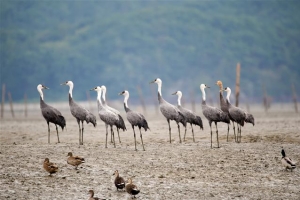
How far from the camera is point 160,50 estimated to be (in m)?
135

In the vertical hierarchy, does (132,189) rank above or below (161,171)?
below

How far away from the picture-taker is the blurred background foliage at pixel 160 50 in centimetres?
12306

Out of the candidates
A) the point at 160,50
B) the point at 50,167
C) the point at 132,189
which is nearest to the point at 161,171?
the point at 132,189

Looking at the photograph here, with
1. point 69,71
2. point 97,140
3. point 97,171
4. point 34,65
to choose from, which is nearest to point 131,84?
point 69,71

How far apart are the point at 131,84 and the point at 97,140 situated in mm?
95187

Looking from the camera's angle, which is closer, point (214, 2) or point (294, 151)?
point (294, 151)

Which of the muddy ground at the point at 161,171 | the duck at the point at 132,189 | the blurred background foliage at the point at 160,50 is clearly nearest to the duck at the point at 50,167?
the muddy ground at the point at 161,171

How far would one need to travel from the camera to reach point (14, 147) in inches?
894

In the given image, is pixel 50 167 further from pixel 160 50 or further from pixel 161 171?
pixel 160 50

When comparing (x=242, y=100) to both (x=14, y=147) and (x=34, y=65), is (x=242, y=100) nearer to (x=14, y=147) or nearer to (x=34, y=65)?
(x=34, y=65)

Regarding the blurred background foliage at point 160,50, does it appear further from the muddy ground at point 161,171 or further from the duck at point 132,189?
the duck at point 132,189

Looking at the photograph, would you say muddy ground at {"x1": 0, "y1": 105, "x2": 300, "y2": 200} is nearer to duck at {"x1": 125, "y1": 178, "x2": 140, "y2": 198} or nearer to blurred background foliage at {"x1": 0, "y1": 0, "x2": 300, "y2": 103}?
duck at {"x1": 125, "y1": 178, "x2": 140, "y2": 198}

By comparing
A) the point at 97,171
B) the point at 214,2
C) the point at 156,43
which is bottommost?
the point at 97,171

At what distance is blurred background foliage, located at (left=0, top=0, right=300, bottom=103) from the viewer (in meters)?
123
